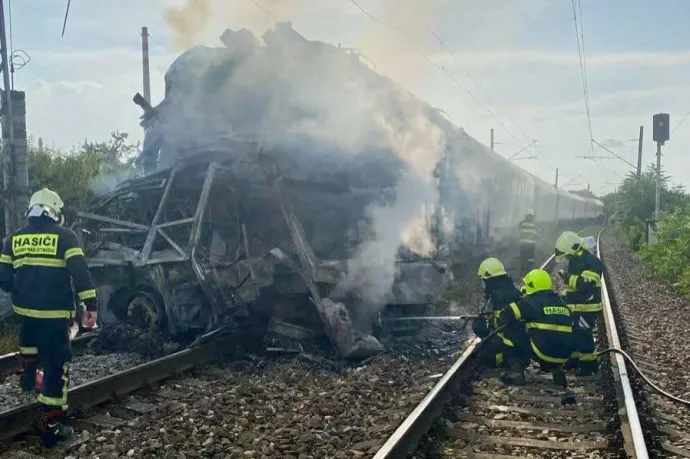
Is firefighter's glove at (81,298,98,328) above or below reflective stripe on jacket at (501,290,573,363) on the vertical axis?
above

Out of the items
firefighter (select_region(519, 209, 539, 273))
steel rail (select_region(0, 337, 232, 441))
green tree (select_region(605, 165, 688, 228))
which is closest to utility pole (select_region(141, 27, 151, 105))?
firefighter (select_region(519, 209, 539, 273))

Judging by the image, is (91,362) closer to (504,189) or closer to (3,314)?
(3,314)

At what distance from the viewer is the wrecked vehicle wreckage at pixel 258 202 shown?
859 cm

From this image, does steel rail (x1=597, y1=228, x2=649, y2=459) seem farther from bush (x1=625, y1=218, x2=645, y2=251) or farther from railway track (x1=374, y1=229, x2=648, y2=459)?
bush (x1=625, y1=218, x2=645, y2=251)

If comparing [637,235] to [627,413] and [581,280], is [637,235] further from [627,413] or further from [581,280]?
[627,413]

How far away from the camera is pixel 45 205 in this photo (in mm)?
5441

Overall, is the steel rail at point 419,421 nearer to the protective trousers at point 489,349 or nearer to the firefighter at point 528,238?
the protective trousers at point 489,349

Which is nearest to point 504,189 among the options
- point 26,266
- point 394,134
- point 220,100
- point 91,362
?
point 394,134

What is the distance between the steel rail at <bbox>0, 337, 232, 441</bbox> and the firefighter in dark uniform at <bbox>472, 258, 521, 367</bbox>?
305 centimetres

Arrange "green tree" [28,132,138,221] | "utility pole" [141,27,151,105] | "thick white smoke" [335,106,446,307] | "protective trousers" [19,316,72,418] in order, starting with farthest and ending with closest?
"utility pole" [141,27,151,105] < "green tree" [28,132,138,221] < "thick white smoke" [335,106,446,307] < "protective trousers" [19,316,72,418]

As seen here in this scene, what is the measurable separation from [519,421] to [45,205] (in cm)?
426

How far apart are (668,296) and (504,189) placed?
6.41m

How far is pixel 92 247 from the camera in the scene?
9.01 meters

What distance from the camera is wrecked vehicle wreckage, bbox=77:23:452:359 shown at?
8594mm
